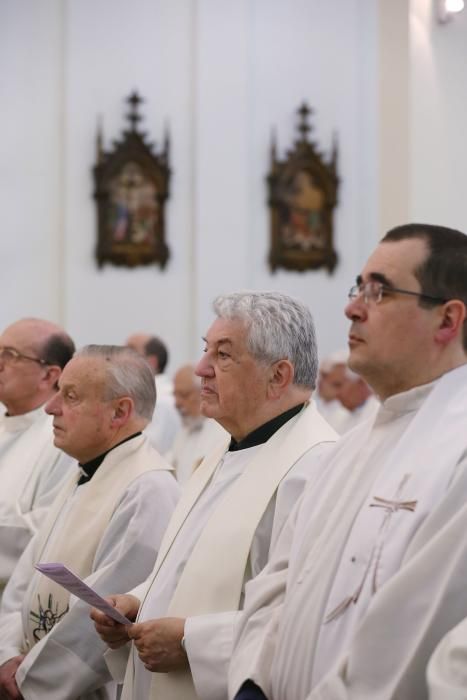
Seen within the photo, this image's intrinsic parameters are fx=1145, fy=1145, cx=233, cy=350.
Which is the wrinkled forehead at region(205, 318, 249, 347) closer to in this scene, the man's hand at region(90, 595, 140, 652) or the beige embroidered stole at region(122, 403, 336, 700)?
the beige embroidered stole at region(122, 403, 336, 700)

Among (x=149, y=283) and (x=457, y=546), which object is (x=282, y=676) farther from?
(x=149, y=283)

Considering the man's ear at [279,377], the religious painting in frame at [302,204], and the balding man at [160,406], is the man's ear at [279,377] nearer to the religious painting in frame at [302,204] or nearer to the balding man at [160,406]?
the balding man at [160,406]

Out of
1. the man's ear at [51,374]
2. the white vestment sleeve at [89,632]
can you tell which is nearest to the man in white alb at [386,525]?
the white vestment sleeve at [89,632]

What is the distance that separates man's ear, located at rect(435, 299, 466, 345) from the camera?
309cm

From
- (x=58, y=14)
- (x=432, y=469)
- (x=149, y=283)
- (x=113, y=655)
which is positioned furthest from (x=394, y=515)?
(x=58, y=14)

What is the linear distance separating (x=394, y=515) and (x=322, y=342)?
1174 centimetres

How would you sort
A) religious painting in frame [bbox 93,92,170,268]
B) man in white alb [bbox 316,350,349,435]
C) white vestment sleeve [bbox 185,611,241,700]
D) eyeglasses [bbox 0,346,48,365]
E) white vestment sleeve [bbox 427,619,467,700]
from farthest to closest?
religious painting in frame [bbox 93,92,170,268] < man in white alb [bbox 316,350,349,435] < eyeglasses [bbox 0,346,48,365] < white vestment sleeve [bbox 185,611,241,700] < white vestment sleeve [bbox 427,619,467,700]

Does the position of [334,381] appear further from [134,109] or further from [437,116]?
[134,109]

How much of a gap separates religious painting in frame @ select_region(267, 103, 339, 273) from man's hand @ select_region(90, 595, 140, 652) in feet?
34.3

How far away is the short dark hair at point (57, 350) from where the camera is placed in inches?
237

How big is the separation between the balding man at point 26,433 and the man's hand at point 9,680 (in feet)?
2.89

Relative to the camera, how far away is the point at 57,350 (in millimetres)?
6043

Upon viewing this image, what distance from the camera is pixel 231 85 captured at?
14.1 m

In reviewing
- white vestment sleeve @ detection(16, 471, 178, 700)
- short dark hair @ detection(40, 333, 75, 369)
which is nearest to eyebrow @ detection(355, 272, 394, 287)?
white vestment sleeve @ detection(16, 471, 178, 700)
